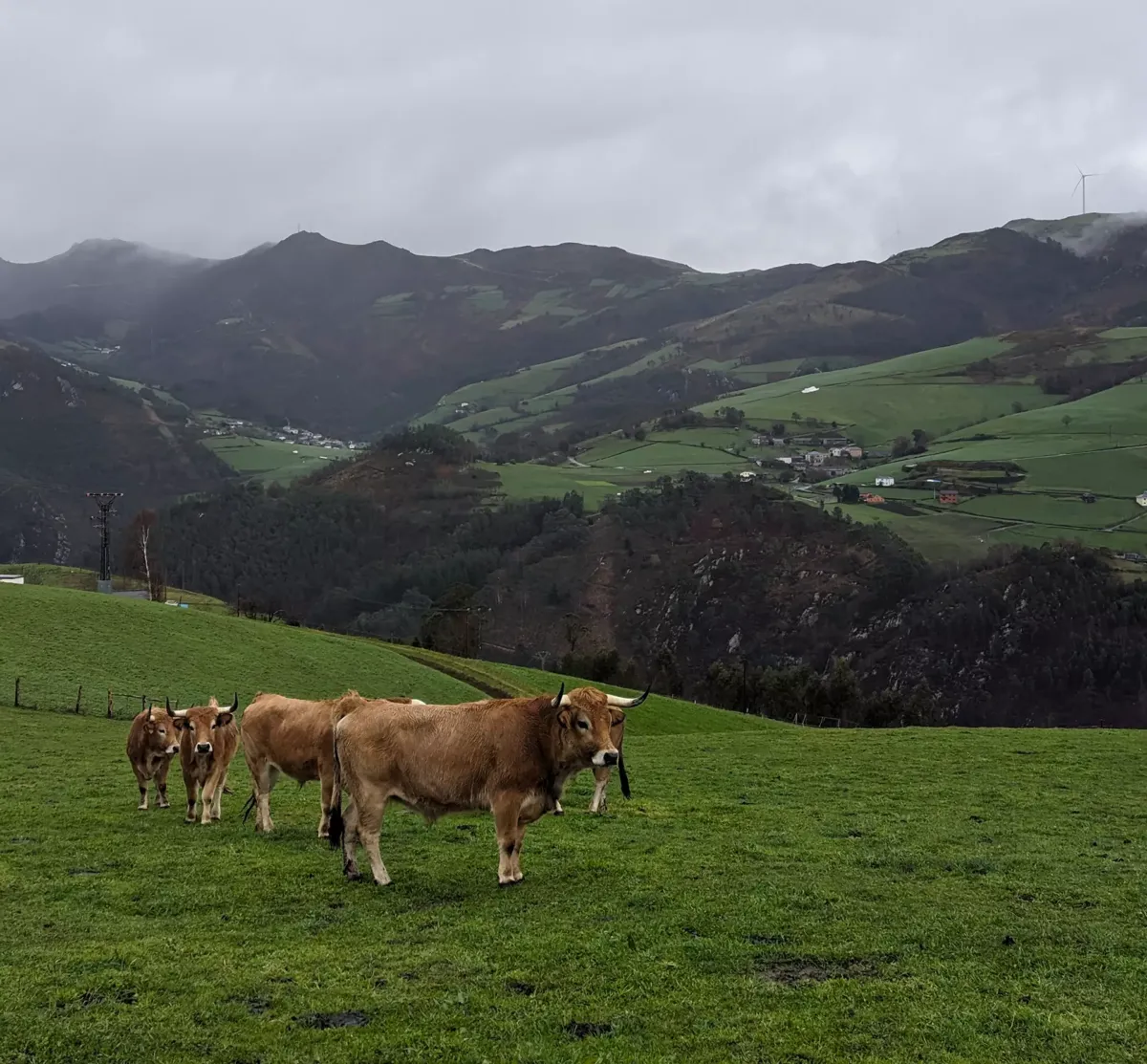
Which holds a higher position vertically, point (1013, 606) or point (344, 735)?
point (344, 735)

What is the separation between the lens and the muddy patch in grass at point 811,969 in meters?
10.6

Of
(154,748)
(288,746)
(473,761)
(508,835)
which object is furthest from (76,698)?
(508,835)

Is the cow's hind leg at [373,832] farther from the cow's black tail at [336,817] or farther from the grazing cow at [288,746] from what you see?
the grazing cow at [288,746]

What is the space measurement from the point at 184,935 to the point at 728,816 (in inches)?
437

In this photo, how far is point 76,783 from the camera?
24094 millimetres

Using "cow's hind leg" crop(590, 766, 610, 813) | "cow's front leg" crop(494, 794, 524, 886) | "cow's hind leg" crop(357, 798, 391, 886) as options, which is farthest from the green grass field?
"cow's front leg" crop(494, 794, 524, 886)

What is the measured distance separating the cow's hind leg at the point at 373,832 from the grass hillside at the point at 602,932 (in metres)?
0.37

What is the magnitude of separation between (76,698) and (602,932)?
38.5 meters

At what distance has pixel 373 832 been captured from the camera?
14.1m

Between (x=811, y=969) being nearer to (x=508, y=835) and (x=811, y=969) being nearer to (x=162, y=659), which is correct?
(x=508, y=835)

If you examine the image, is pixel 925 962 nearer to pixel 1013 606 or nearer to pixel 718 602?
pixel 1013 606

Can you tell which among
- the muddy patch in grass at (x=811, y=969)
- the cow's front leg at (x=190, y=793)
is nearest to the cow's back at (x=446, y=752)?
the muddy patch in grass at (x=811, y=969)

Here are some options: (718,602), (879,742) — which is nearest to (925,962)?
(879,742)

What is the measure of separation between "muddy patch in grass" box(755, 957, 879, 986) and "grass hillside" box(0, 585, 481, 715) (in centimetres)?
3835
